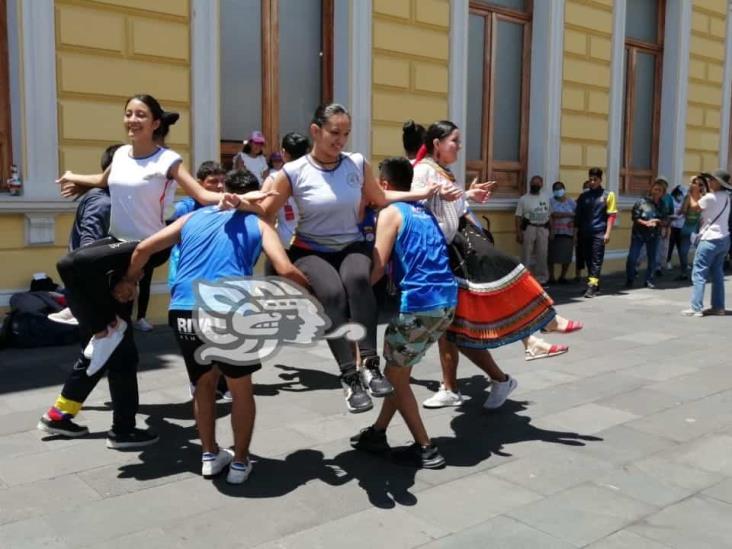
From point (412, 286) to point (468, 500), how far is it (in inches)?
42.5

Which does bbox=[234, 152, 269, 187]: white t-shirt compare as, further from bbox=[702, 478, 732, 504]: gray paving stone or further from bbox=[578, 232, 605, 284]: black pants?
bbox=[702, 478, 732, 504]: gray paving stone

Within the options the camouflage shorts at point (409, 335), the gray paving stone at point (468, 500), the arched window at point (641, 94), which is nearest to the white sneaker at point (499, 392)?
the gray paving stone at point (468, 500)

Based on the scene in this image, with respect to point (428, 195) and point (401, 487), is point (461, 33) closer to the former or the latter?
point (428, 195)

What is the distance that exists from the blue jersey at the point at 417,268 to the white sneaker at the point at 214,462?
118 cm

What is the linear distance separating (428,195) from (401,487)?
1.50m

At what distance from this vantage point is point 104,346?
4426 millimetres

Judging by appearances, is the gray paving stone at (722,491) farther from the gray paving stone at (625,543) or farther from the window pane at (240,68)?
the window pane at (240,68)

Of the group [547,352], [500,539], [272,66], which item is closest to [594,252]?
[272,66]

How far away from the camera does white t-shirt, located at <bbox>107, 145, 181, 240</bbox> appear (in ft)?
14.3

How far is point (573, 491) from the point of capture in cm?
395

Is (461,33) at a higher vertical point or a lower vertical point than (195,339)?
higher

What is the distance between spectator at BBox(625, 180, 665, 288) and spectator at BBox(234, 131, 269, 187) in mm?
5919

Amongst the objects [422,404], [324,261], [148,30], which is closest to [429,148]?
[324,261]

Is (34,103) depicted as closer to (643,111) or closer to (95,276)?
(95,276)
